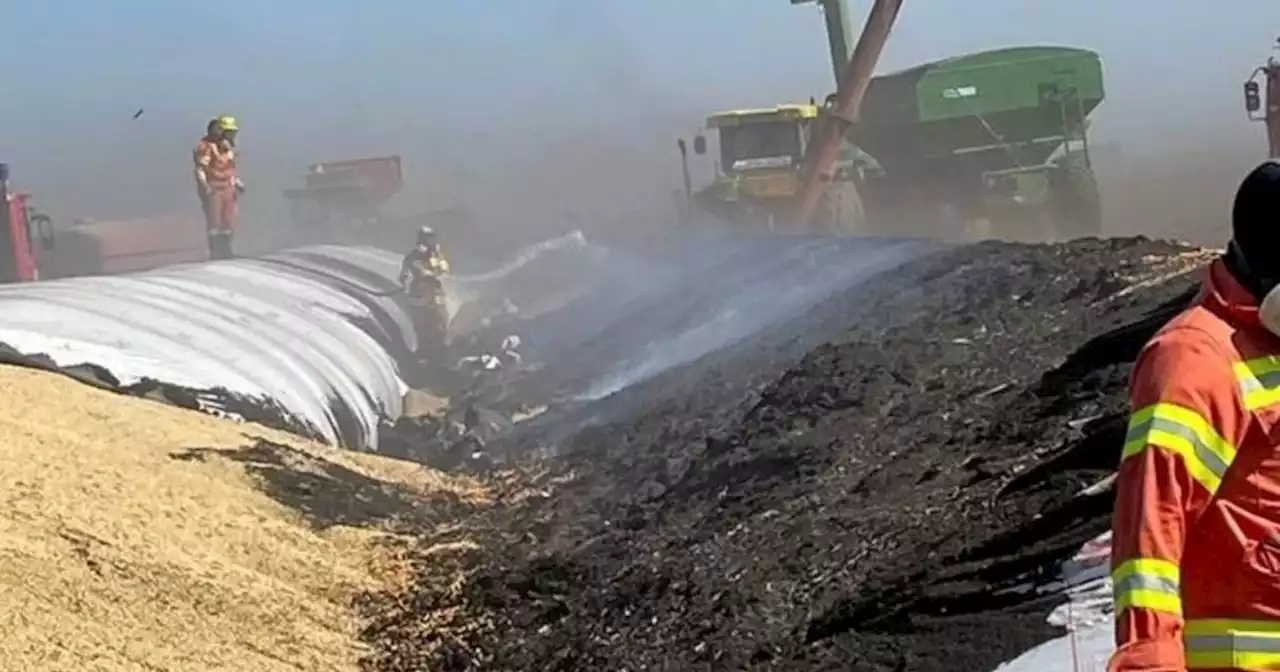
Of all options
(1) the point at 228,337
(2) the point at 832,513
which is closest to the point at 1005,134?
(1) the point at 228,337

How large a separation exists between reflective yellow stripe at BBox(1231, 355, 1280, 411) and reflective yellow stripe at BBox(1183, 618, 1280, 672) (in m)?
0.35

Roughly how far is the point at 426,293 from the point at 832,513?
15.1 m

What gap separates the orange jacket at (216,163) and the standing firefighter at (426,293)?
2415 mm

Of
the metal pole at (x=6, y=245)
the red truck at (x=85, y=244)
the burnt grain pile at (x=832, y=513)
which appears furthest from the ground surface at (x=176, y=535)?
the red truck at (x=85, y=244)

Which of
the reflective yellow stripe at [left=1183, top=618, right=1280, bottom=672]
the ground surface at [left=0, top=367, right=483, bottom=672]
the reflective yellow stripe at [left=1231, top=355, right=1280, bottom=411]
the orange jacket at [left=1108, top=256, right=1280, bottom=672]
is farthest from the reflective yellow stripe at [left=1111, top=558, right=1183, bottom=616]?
the ground surface at [left=0, top=367, right=483, bottom=672]

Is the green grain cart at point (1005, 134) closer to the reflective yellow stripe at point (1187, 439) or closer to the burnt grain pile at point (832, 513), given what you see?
the burnt grain pile at point (832, 513)

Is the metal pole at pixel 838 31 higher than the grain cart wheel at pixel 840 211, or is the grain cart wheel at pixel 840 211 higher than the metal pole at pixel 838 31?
the metal pole at pixel 838 31

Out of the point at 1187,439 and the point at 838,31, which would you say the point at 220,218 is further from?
the point at 1187,439

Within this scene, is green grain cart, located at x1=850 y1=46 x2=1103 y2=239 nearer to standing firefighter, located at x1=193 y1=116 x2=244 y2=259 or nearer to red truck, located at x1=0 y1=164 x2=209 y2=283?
standing firefighter, located at x1=193 y1=116 x2=244 y2=259

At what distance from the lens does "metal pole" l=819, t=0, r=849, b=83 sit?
28531 mm

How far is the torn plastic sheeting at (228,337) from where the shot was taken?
14.0 meters

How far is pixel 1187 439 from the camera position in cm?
305

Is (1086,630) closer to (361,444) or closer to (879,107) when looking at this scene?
(361,444)

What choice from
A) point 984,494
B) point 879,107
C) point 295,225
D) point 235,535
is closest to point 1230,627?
point 984,494
